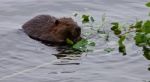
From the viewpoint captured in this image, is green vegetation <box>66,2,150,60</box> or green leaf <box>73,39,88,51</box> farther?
green leaf <box>73,39,88,51</box>

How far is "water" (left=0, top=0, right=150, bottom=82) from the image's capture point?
7.51m

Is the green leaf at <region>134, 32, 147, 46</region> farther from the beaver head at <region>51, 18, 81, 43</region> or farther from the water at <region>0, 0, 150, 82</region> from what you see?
the beaver head at <region>51, 18, 81, 43</region>

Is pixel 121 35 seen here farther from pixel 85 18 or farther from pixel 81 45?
pixel 85 18

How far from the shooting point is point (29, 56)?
331 inches

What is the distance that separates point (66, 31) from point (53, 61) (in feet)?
4.12

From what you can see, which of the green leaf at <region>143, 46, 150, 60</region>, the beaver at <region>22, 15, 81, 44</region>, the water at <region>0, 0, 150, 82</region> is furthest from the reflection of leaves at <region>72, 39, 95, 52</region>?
the green leaf at <region>143, 46, 150, 60</region>

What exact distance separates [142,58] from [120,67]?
0.63 metres

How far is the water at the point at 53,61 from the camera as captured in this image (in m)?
7.51

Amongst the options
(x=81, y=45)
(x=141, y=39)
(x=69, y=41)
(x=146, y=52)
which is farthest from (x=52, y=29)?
(x=141, y=39)

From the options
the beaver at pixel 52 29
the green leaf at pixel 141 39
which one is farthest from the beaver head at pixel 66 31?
the green leaf at pixel 141 39

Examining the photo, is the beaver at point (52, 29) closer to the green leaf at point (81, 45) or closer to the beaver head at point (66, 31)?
the beaver head at point (66, 31)

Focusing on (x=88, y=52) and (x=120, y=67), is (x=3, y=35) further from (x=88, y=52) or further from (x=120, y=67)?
(x=120, y=67)

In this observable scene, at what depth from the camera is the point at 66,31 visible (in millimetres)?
9312

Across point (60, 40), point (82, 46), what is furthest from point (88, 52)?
point (60, 40)
